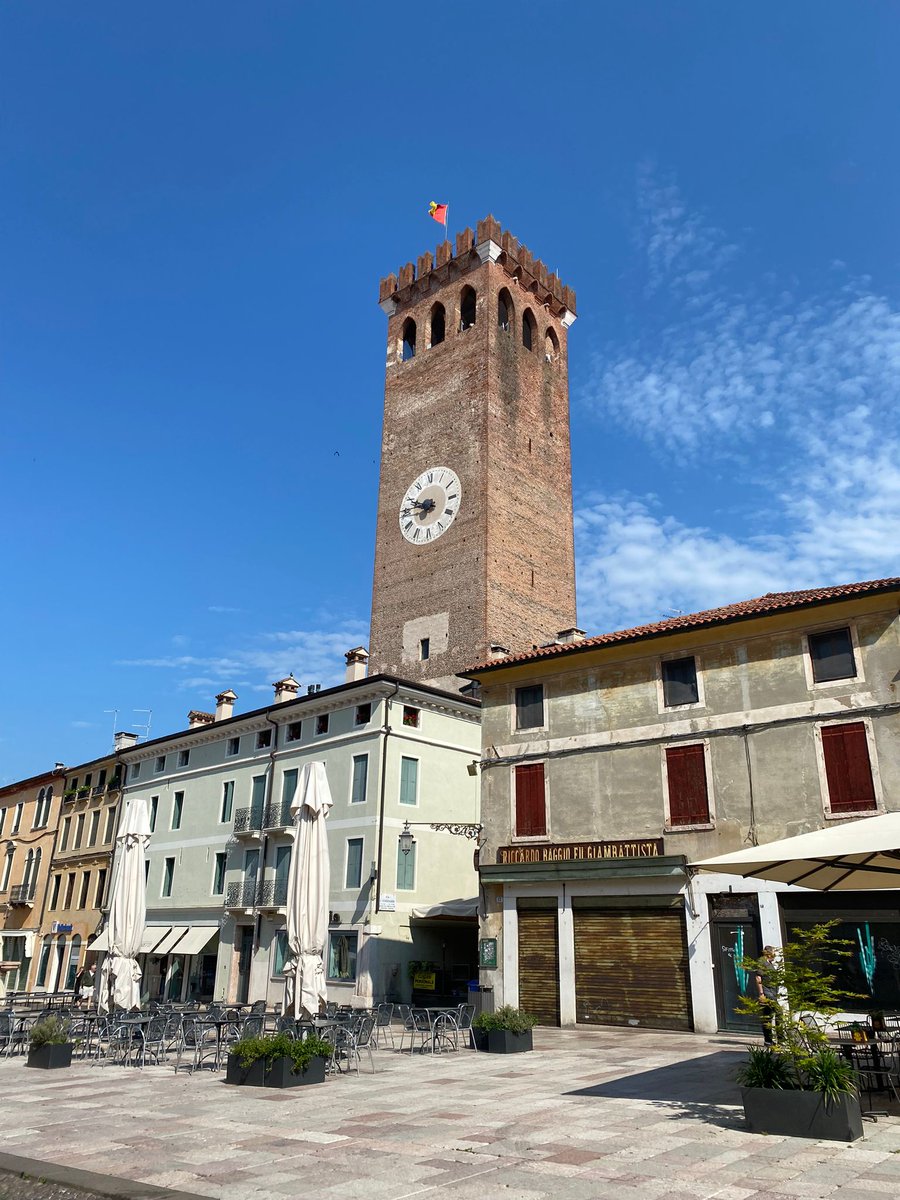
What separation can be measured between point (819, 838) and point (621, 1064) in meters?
6.46

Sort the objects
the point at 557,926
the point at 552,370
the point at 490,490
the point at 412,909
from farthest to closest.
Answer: the point at 552,370
the point at 490,490
the point at 412,909
the point at 557,926

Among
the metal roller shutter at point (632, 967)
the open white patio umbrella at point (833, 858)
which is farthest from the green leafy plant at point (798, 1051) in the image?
the metal roller shutter at point (632, 967)

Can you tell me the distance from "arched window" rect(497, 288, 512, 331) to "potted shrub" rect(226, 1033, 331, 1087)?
1478 inches

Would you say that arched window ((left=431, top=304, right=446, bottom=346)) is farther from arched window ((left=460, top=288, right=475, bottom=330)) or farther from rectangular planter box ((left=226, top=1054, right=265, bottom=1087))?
rectangular planter box ((left=226, top=1054, right=265, bottom=1087))

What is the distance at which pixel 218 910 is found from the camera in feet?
104

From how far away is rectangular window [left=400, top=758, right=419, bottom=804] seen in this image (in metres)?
28.4

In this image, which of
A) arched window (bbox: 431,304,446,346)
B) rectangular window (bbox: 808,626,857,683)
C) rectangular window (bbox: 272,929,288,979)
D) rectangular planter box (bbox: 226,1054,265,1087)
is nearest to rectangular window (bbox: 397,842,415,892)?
rectangular window (bbox: 272,929,288,979)

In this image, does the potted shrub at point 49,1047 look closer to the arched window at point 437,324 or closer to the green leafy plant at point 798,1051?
the green leafy plant at point 798,1051

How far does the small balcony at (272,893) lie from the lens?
29.1m

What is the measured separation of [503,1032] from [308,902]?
3.94 metres

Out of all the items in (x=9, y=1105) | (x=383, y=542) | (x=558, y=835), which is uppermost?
(x=383, y=542)

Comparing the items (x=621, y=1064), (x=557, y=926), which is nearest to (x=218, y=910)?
(x=557, y=926)

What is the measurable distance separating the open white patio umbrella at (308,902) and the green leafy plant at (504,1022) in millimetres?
2741

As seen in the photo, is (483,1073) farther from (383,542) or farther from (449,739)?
(383,542)
